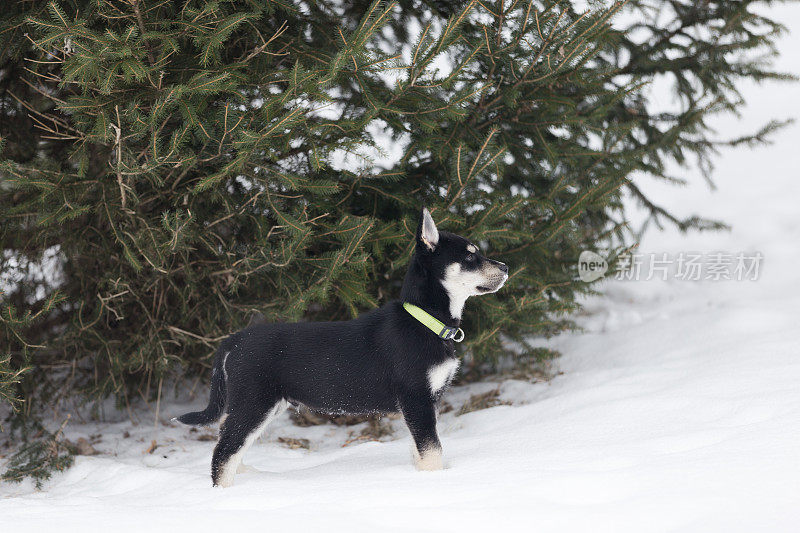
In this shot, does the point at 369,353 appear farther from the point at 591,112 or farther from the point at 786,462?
the point at 591,112

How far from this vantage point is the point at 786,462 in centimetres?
331

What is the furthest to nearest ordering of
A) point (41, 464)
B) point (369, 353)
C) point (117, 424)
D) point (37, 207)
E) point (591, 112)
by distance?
1. point (117, 424)
2. point (591, 112)
3. point (41, 464)
4. point (37, 207)
5. point (369, 353)

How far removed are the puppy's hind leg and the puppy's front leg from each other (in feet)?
2.42

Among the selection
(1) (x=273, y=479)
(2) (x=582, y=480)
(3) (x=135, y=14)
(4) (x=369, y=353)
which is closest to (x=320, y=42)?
(3) (x=135, y=14)

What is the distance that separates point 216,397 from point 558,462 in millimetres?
1988

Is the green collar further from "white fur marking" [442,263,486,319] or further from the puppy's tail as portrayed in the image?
the puppy's tail

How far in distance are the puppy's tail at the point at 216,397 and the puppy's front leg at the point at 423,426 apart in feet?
3.48

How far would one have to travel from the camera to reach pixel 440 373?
11.9ft

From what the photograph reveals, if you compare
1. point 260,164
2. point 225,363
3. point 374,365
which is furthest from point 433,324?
point 260,164

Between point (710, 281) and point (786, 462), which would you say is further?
point (710, 281)

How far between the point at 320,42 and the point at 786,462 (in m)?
4.15

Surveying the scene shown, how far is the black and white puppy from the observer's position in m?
3.59

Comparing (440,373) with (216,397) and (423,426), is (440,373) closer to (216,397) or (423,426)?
(423,426)

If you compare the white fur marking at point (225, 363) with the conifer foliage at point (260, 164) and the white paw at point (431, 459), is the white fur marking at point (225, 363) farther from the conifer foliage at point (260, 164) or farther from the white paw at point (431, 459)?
the white paw at point (431, 459)
